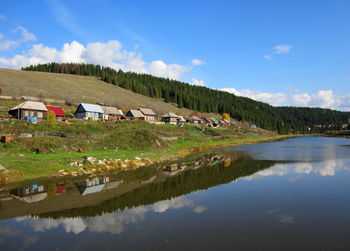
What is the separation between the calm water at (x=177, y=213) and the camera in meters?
14.4

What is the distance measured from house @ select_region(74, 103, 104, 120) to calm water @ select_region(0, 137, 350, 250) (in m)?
52.1

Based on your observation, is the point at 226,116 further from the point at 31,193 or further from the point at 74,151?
the point at 31,193

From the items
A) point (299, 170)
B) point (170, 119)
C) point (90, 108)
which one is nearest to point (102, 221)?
point (299, 170)

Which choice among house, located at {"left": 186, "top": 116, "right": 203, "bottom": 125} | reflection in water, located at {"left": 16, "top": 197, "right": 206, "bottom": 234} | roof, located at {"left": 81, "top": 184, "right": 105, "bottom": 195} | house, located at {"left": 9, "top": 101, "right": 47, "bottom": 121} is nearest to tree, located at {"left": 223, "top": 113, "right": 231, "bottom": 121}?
house, located at {"left": 186, "top": 116, "right": 203, "bottom": 125}

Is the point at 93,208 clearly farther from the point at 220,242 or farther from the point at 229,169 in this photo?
the point at 229,169

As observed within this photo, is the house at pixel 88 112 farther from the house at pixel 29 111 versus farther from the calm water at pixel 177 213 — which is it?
the calm water at pixel 177 213

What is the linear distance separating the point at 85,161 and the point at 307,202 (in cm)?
2817

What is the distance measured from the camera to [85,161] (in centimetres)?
3525

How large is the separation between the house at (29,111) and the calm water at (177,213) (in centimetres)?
4429

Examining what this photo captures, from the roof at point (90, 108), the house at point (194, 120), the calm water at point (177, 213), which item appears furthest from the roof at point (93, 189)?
the house at point (194, 120)

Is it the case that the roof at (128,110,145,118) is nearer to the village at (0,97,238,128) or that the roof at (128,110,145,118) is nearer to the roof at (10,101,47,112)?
the village at (0,97,238,128)

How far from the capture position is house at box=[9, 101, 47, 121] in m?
63.1

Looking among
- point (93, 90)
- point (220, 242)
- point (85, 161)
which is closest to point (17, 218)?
point (220, 242)

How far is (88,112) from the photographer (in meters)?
79.0
